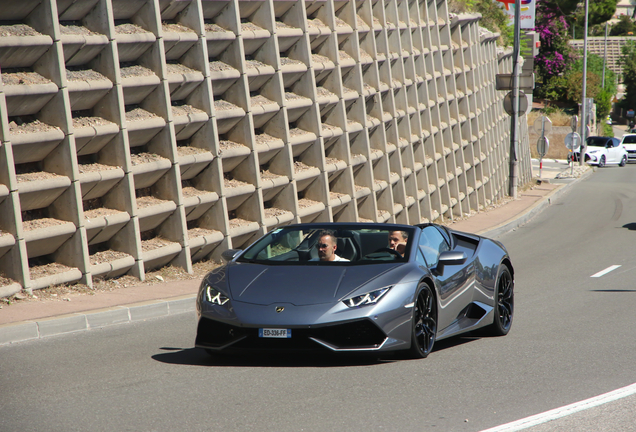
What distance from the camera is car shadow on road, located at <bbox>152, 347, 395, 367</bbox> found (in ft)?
23.7

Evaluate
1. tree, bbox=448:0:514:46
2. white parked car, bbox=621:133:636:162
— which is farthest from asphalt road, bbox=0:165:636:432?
white parked car, bbox=621:133:636:162

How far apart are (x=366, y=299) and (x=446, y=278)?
1.42 meters

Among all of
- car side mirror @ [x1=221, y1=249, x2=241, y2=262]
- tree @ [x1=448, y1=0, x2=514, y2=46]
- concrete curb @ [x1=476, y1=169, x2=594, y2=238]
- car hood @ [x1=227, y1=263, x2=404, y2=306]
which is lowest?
concrete curb @ [x1=476, y1=169, x2=594, y2=238]

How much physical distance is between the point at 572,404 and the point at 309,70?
38.4 ft

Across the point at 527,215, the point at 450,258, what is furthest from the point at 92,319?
the point at 527,215

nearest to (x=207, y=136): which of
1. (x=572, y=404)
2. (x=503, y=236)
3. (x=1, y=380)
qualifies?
(x=1, y=380)

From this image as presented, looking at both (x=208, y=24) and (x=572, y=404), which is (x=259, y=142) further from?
(x=572, y=404)

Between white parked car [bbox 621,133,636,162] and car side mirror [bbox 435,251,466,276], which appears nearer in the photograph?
car side mirror [bbox 435,251,466,276]

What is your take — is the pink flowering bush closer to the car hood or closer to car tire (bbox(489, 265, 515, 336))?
car tire (bbox(489, 265, 515, 336))

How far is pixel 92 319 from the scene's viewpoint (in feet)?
31.4

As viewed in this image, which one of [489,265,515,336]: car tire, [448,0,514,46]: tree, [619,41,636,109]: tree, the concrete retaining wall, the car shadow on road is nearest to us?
the car shadow on road

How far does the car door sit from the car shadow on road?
2.77 feet

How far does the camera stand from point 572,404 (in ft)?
19.6

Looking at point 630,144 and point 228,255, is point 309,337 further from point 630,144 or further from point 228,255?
point 630,144
